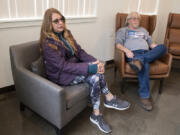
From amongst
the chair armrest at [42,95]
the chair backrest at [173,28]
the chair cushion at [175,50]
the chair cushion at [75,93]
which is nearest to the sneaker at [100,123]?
the chair cushion at [75,93]

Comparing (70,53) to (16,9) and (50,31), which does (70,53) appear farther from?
(16,9)

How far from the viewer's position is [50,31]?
1.60 metres

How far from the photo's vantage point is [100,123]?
1.68 m

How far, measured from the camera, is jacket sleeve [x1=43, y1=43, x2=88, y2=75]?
155 cm

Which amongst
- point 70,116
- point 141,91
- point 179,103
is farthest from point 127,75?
point 70,116

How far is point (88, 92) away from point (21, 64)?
2.21ft

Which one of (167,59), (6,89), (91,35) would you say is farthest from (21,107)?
(167,59)

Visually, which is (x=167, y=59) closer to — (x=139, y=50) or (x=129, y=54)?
(x=139, y=50)

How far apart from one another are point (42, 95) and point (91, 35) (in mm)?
1666

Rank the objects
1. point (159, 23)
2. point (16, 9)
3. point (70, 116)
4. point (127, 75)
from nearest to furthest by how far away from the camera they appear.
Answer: point (70, 116) < point (16, 9) < point (127, 75) < point (159, 23)

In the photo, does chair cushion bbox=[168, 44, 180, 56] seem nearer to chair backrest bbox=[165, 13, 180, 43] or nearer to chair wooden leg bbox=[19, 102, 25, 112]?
chair backrest bbox=[165, 13, 180, 43]

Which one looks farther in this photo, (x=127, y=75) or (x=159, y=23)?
(x=159, y=23)

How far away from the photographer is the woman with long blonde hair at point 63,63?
1570 mm

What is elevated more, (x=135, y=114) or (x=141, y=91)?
(x=141, y=91)
